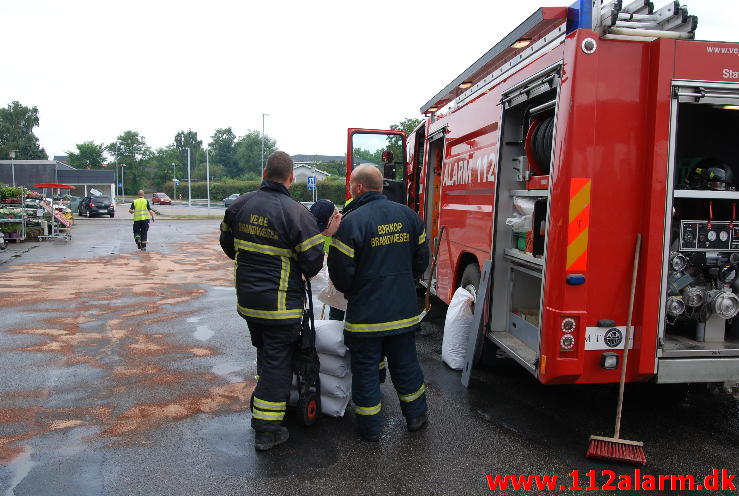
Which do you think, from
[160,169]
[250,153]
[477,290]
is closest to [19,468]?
[477,290]

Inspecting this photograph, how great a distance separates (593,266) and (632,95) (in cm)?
106

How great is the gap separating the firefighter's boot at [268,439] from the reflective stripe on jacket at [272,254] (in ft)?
2.36

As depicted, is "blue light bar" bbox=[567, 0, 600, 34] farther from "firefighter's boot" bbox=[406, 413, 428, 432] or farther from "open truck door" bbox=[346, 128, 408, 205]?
"open truck door" bbox=[346, 128, 408, 205]

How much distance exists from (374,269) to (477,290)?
1587 millimetres

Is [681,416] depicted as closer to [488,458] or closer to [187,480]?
[488,458]

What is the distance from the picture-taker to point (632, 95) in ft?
11.7

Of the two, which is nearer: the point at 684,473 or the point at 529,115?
the point at 684,473

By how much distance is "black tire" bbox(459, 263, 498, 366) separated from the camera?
5.29m

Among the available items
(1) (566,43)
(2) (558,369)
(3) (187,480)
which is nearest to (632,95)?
(1) (566,43)

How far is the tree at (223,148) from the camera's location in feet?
421

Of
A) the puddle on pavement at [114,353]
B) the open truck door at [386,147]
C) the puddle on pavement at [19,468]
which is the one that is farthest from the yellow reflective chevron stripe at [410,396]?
the open truck door at [386,147]

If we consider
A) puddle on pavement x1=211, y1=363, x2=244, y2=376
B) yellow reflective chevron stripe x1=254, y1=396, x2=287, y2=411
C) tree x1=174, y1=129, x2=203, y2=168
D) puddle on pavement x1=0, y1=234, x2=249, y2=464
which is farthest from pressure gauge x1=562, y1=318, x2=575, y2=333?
tree x1=174, y1=129, x2=203, y2=168

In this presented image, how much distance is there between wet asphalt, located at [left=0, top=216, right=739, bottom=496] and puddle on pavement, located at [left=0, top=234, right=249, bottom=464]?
0.07ft

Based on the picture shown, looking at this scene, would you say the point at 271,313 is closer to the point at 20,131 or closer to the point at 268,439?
the point at 268,439
